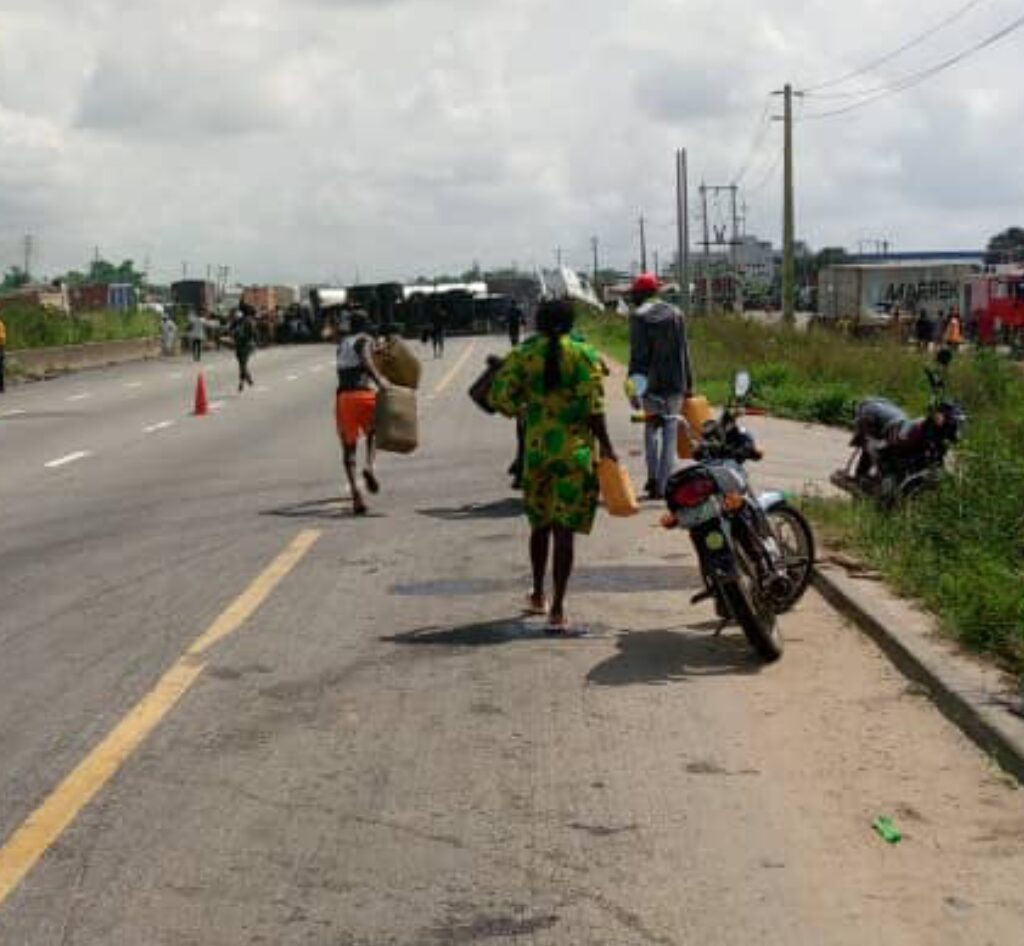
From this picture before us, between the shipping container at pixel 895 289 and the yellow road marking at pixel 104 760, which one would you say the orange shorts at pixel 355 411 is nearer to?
the yellow road marking at pixel 104 760

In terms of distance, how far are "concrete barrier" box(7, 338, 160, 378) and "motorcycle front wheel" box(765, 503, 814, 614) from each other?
1489 inches

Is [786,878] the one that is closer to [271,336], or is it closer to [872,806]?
[872,806]

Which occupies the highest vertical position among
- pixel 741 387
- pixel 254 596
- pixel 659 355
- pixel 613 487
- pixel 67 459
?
pixel 741 387

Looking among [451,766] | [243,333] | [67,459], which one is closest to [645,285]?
[451,766]

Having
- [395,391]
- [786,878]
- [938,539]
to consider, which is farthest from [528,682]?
[395,391]

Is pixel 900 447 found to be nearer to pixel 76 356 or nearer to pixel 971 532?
pixel 971 532

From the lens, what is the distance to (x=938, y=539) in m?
10.6

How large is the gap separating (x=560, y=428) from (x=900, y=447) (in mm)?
4275

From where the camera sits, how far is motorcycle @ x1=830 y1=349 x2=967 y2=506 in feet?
39.2

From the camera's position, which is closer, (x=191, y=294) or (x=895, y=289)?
(x=895, y=289)

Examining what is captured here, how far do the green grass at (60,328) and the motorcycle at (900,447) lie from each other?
3956 centimetres

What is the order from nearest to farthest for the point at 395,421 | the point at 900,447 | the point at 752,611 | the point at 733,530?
the point at 752,611 < the point at 733,530 < the point at 900,447 < the point at 395,421

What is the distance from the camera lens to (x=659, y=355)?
1355cm

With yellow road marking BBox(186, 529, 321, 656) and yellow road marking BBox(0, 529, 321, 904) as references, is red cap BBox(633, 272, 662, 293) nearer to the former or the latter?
yellow road marking BBox(186, 529, 321, 656)
